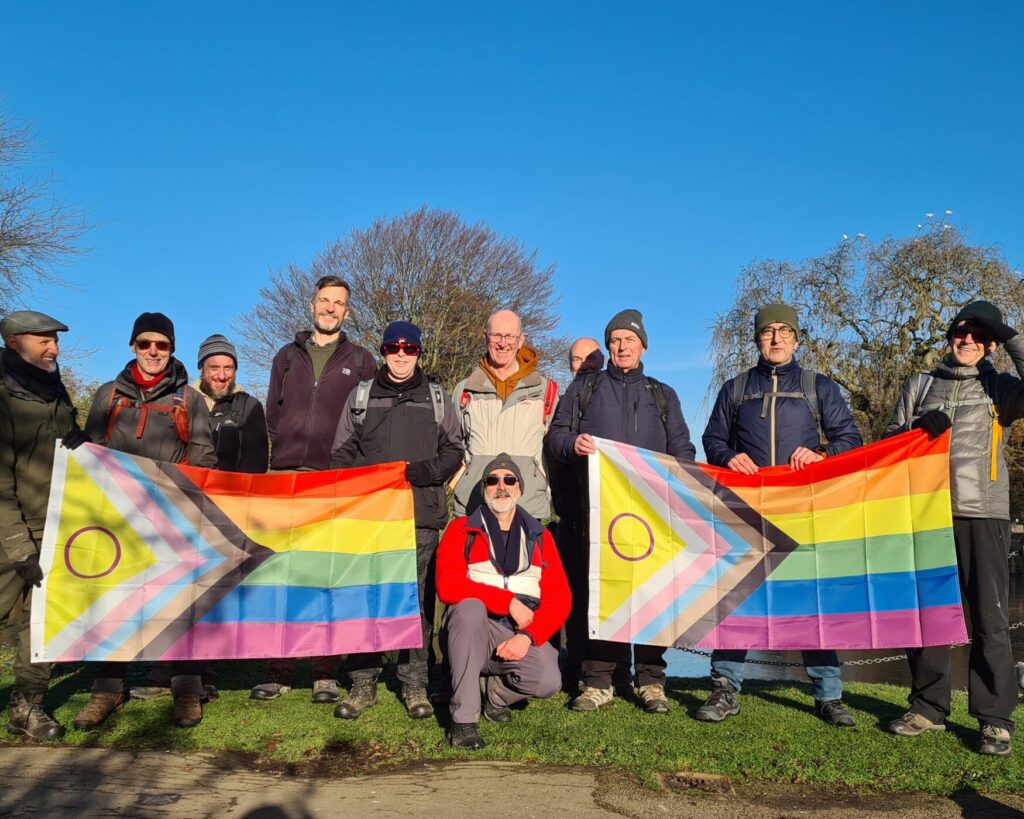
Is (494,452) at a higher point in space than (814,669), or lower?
higher

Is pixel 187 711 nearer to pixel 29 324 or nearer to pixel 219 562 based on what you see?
pixel 219 562

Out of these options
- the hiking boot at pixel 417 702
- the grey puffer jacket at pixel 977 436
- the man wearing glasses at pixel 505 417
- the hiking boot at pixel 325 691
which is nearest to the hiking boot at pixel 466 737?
the hiking boot at pixel 417 702

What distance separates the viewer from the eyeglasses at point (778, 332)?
5953 mm

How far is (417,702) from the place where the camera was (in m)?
5.80

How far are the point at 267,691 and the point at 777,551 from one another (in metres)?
3.68

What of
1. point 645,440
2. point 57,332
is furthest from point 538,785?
point 57,332

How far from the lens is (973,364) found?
17.9 feet

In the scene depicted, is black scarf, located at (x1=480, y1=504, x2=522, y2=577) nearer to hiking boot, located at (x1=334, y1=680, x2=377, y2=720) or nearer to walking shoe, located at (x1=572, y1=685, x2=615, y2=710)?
walking shoe, located at (x1=572, y1=685, x2=615, y2=710)

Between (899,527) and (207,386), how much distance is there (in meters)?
4.95

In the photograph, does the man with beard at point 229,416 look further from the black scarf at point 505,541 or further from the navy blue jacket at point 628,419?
the navy blue jacket at point 628,419

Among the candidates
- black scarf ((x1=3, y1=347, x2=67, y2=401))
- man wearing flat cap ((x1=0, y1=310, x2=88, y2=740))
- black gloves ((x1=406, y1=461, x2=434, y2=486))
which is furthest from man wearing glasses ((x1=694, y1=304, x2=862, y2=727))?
black scarf ((x1=3, y1=347, x2=67, y2=401))

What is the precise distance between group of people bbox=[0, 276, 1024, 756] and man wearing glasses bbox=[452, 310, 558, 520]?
0.6 inches

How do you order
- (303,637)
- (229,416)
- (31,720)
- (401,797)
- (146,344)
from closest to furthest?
(401,797), (31,720), (146,344), (303,637), (229,416)

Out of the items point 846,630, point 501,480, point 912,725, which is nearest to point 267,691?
point 501,480
